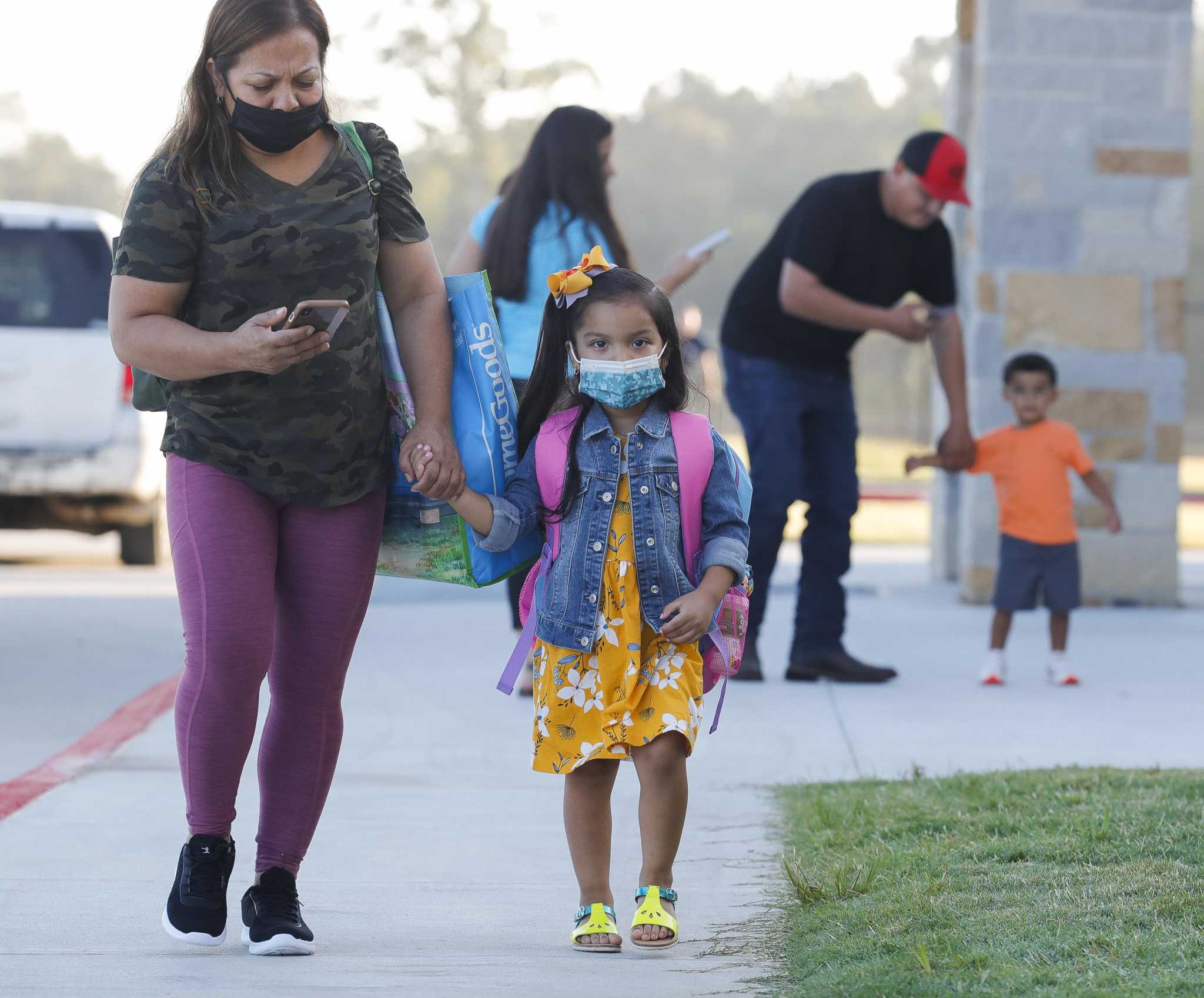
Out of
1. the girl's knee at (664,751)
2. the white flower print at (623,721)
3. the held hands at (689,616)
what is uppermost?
the held hands at (689,616)

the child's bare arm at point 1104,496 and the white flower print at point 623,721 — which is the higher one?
the white flower print at point 623,721

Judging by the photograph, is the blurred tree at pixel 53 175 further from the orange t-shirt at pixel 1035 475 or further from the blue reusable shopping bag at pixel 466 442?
the blue reusable shopping bag at pixel 466 442

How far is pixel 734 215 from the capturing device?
64250 mm

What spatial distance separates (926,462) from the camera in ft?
21.0

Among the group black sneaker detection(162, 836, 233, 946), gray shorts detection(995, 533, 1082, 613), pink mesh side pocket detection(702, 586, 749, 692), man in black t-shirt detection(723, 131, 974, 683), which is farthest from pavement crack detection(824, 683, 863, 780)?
black sneaker detection(162, 836, 233, 946)

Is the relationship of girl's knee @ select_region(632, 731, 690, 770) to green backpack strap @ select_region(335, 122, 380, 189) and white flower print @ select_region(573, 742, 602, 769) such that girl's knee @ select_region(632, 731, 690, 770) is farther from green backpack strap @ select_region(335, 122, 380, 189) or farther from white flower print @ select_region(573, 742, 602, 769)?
green backpack strap @ select_region(335, 122, 380, 189)

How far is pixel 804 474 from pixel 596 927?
332 cm

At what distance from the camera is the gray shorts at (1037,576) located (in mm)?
6781

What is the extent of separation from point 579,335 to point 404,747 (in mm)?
2248

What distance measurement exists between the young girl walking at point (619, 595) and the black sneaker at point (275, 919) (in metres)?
0.53

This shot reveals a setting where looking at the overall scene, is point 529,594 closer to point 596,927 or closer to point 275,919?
point 596,927

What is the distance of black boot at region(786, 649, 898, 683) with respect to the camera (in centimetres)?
664

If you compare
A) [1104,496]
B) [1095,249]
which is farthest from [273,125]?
[1095,249]

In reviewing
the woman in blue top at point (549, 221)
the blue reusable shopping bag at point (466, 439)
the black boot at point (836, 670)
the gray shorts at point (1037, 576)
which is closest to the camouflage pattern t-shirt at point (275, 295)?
the blue reusable shopping bag at point (466, 439)
